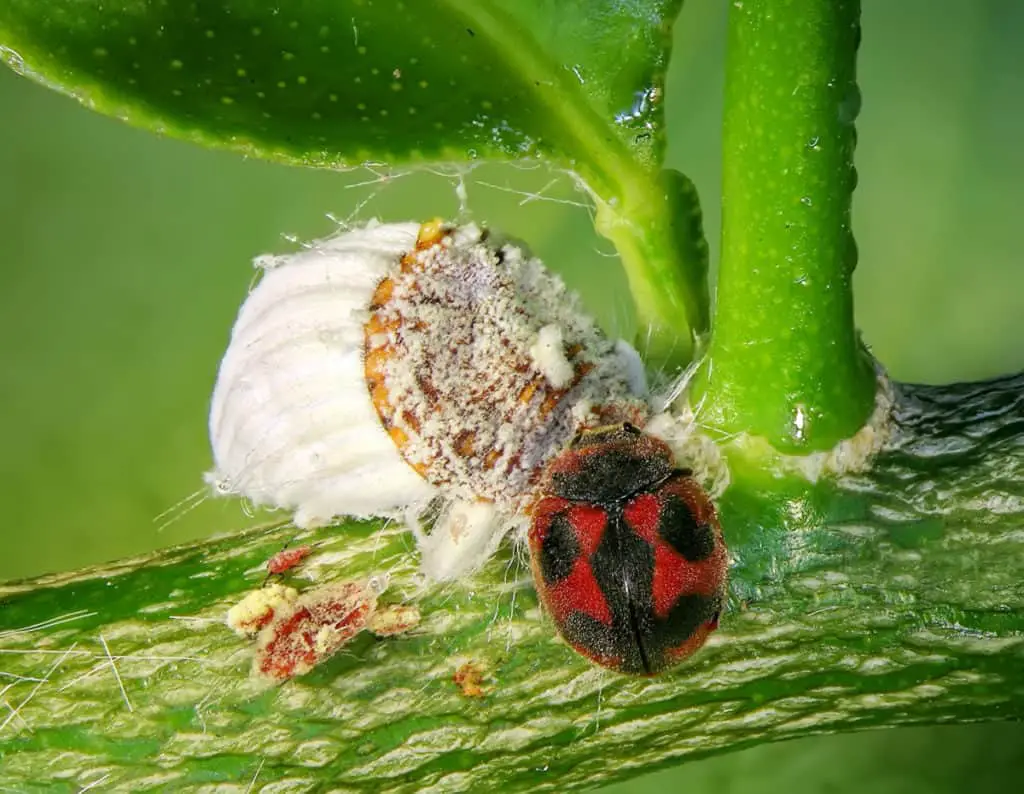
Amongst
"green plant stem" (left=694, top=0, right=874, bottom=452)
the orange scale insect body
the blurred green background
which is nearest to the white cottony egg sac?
the orange scale insect body

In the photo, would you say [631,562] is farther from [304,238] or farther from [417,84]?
[304,238]

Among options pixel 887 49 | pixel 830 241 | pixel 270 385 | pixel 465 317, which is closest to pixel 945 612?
pixel 830 241

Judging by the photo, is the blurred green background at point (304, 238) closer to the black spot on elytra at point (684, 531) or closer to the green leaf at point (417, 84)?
the green leaf at point (417, 84)

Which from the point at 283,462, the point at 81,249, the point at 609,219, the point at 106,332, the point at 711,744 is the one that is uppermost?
the point at 81,249

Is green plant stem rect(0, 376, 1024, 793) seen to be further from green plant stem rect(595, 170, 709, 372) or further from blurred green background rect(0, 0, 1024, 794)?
blurred green background rect(0, 0, 1024, 794)

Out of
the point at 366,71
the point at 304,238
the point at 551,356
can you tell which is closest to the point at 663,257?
the point at 551,356

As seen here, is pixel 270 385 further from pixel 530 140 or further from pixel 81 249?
pixel 81 249
